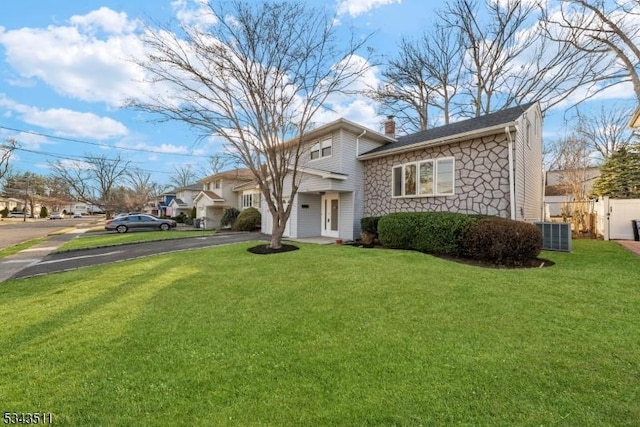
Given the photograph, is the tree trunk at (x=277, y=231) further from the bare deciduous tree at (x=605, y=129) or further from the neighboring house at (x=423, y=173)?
the bare deciduous tree at (x=605, y=129)

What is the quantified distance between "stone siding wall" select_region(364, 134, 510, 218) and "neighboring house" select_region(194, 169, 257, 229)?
1863 centimetres

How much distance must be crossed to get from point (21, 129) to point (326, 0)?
29.0 meters

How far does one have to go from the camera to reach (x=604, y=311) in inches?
169

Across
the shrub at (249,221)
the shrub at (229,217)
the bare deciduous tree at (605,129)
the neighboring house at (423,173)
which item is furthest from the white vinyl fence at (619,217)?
the shrub at (229,217)

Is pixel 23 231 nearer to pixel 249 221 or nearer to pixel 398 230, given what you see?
pixel 249 221

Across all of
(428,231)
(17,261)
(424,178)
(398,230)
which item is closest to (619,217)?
(424,178)

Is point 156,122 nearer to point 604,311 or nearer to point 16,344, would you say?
point 16,344

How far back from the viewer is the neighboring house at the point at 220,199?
29.0 m

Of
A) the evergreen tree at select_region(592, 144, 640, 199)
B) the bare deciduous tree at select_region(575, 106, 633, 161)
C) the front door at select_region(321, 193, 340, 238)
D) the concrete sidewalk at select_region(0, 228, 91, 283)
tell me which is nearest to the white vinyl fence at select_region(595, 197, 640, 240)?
the evergreen tree at select_region(592, 144, 640, 199)

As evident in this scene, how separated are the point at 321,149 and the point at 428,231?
8145mm

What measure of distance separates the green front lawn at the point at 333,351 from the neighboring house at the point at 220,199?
2310 centimetres

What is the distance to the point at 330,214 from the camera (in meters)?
16.4

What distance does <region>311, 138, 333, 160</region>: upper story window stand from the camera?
15.7 meters

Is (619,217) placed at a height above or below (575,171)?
below
